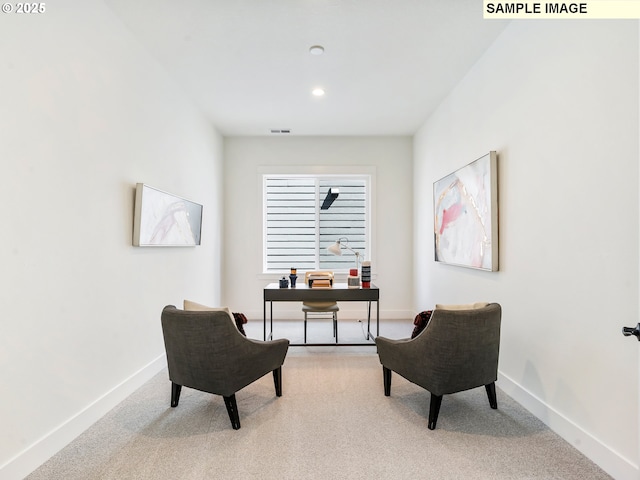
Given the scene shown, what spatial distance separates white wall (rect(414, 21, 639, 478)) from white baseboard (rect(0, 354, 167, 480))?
9.43ft

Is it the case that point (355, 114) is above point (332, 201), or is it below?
above

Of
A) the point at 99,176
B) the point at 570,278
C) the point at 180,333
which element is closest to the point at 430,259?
the point at 570,278

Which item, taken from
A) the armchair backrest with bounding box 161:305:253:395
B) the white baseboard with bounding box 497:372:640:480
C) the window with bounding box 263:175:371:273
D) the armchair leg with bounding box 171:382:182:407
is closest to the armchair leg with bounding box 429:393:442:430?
the white baseboard with bounding box 497:372:640:480

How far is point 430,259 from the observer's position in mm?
4547

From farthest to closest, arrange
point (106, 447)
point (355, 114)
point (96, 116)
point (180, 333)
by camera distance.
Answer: point (355, 114) → point (96, 116) → point (180, 333) → point (106, 447)

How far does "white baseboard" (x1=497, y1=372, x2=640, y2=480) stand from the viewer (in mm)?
1694

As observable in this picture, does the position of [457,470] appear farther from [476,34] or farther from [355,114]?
[355,114]

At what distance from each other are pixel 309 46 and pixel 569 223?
7.59 ft

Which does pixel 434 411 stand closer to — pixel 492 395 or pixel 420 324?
pixel 492 395

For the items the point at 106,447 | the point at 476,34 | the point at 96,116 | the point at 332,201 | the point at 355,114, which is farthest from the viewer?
the point at 332,201

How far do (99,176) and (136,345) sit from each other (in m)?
1.36

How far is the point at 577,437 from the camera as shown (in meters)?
1.97

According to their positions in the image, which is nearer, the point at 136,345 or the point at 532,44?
the point at 532,44

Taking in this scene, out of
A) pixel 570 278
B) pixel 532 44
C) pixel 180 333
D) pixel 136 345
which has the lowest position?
pixel 136 345
